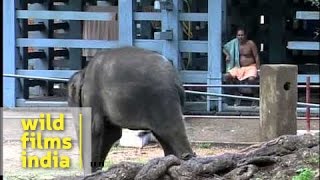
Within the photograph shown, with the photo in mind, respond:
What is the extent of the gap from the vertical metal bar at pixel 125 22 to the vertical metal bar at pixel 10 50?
6.21 ft

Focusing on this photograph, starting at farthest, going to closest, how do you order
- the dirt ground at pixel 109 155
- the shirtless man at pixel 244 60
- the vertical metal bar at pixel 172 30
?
the vertical metal bar at pixel 172 30 < the shirtless man at pixel 244 60 < the dirt ground at pixel 109 155

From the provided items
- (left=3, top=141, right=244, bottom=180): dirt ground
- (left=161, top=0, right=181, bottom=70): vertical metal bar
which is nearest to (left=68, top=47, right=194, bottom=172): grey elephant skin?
(left=3, top=141, right=244, bottom=180): dirt ground

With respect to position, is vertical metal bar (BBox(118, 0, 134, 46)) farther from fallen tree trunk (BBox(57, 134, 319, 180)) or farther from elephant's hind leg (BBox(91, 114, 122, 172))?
fallen tree trunk (BBox(57, 134, 319, 180))

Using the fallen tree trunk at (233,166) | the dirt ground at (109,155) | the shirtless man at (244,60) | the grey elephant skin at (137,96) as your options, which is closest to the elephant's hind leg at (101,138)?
the grey elephant skin at (137,96)

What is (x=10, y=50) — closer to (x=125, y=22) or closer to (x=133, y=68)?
(x=125, y=22)

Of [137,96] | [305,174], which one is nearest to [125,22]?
[137,96]

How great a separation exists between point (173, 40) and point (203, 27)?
2287 millimetres

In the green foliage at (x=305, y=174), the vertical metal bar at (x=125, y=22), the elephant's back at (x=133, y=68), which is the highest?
the vertical metal bar at (x=125, y=22)

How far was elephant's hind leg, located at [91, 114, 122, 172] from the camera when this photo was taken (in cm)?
632

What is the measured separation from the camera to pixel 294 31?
14695 mm

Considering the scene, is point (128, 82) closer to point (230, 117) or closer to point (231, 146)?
point (231, 146)

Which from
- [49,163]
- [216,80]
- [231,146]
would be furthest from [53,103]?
[49,163]

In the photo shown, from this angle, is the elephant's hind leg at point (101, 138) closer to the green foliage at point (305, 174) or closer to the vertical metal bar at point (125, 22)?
the green foliage at point (305, 174)

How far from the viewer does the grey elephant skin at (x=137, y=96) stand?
5930mm
